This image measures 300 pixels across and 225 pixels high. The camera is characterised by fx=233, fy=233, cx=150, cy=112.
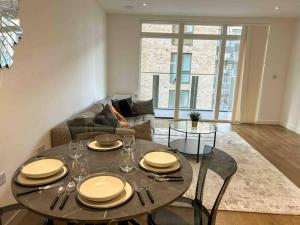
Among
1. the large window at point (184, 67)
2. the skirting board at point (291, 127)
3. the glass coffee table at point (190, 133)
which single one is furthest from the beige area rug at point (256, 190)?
the large window at point (184, 67)

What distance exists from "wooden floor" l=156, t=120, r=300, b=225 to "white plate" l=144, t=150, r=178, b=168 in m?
1.11

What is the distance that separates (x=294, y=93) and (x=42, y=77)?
17.6 feet

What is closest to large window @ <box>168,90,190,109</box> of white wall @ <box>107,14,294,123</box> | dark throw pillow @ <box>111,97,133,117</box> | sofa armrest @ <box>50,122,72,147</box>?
white wall @ <box>107,14,294,123</box>

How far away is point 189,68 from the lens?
5.95 metres

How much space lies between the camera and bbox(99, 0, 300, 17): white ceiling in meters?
4.27

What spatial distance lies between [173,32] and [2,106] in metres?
4.63

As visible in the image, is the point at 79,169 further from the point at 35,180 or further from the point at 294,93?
the point at 294,93

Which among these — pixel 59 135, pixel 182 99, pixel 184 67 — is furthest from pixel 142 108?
pixel 59 135

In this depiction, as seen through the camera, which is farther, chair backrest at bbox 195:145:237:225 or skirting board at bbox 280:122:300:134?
skirting board at bbox 280:122:300:134

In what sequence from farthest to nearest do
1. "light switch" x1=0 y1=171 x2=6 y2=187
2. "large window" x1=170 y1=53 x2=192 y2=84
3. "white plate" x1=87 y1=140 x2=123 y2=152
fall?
"large window" x1=170 y1=53 x2=192 y2=84 < "light switch" x1=0 y1=171 x2=6 y2=187 < "white plate" x1=87 y1=140 x2=123 y2=152

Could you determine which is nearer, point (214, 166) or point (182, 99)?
point (214, 166)

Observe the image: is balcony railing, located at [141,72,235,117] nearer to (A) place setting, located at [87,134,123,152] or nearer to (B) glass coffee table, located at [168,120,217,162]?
(B) glass coffee table, located at [168,120,217,162]

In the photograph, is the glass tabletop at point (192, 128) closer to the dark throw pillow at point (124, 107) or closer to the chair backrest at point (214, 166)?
the dark throw pillow at point (124, 107)

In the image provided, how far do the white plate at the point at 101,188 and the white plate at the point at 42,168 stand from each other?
0.26m
